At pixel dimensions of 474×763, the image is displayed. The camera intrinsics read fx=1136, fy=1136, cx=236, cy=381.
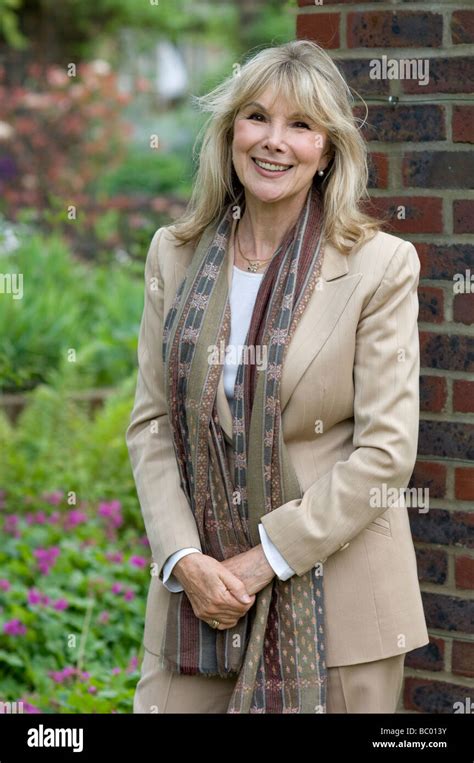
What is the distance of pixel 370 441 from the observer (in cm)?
248

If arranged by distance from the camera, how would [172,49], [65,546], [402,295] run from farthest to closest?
[172,49], [65,546], [402,295]

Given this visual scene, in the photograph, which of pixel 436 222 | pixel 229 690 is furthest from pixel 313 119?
pixel 229 690

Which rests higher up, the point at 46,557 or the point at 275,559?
the point at 275,559

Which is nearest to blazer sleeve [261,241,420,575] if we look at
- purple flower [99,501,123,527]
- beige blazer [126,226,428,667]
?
beige blazer [126,226,428,667]

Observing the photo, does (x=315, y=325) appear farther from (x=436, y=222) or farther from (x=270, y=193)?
(x=436, y=222)

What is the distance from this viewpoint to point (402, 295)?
2518 mm

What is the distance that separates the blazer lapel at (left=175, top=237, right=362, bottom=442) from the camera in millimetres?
2512

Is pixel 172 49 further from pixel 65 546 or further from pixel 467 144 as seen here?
pixel 467 144

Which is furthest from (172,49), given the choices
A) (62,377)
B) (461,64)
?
(461,64)

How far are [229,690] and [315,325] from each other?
2.92 feet

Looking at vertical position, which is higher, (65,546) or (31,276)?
(31,276)

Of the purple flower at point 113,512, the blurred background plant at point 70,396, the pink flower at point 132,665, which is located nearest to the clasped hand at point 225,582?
the blurred background plant at point 70,396

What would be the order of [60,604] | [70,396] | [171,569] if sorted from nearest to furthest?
[171,569] < [60,604] < [70,396]
